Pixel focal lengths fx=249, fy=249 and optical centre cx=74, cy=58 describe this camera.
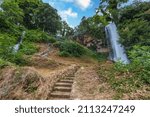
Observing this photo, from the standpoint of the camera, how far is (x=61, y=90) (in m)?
4.49

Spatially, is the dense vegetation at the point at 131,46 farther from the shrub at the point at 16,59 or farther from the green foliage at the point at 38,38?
the green foliage at the point at 38,38

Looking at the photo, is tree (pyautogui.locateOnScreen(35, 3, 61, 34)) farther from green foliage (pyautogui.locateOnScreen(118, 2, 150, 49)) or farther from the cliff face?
green foliage (pyautogui.locateOnScreen(118, 2, 150, 49))

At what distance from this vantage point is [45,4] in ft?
72.6

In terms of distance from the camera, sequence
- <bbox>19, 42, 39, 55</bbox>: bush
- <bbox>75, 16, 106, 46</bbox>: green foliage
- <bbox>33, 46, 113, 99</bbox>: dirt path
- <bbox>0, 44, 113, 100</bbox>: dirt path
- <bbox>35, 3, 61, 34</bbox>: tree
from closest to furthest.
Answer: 1. <bbox>33, 46, 113, 99</bbox>: dirt path
2. <bbox>0, 44, 113, 100</bbox>: dirt path
3. <bbox>19, 42, 39, 55</bbox>: bush
4. <bbox>75, 16, 106, 46</bbox>: green foliage
5. <bbox>35, 3, 61, 34</bbox>: tree

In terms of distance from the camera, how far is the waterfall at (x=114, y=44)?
47.8 feet

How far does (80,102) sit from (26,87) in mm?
1610

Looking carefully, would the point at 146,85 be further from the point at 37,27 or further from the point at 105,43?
the point at 37,27

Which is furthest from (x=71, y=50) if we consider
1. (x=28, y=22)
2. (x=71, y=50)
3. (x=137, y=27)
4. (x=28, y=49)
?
(x=28, y=22)

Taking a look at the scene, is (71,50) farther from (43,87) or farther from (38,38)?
(43,87)

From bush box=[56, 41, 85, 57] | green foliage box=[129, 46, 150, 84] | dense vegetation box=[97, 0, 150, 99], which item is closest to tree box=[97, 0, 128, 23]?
dense vegetation box=[97, 0, 150, 99]

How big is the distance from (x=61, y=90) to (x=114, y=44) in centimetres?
1188

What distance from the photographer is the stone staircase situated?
4145 millimetres

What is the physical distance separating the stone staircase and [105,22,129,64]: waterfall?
9603 millimetres

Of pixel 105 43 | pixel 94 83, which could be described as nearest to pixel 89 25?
pixel 105 43
